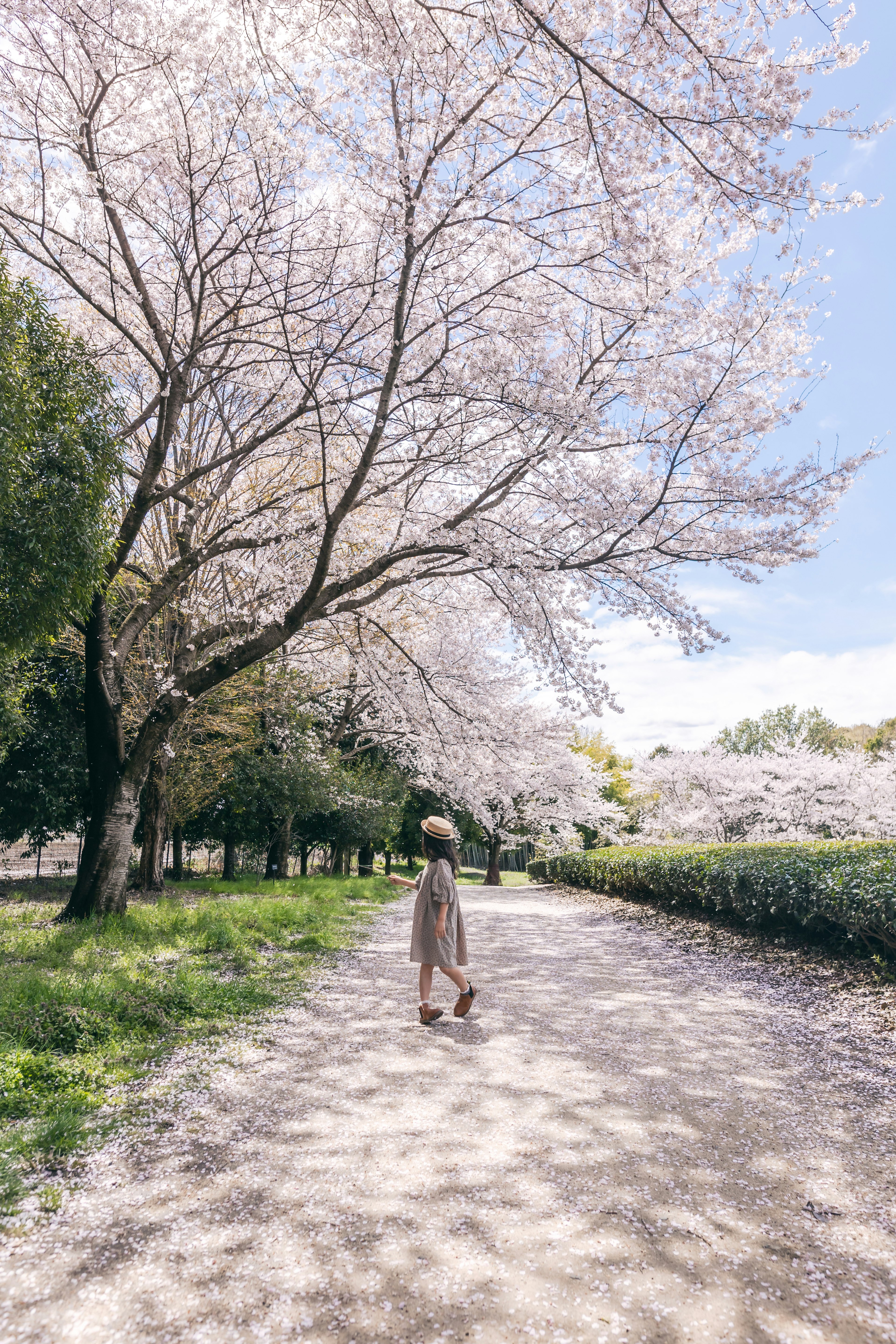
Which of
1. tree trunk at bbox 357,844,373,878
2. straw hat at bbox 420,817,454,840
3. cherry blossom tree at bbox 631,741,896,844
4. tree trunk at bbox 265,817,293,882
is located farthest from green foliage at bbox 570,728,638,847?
straw hat at bbox 420,817,454,840

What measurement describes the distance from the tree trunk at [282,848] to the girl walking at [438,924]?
35.1 feet

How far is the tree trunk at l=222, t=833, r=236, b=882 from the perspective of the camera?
640 inches

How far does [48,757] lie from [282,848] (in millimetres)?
5349

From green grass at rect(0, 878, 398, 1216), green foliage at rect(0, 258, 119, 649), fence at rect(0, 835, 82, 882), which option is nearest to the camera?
green grass at rect(0, 878, 398, 1216)

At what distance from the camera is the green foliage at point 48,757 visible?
12.7m

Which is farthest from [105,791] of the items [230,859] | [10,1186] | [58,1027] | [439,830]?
[230,859]

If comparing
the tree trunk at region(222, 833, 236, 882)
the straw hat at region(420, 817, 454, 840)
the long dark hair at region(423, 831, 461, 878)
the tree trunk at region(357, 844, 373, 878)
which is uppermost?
the straw hat at region(420, 817, 454, 840)

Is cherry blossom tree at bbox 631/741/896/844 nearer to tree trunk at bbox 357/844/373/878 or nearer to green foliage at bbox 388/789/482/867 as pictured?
green foliage at bbox 388/789/482/867

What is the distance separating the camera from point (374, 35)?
5.08m

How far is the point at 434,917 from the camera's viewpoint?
16.5ft

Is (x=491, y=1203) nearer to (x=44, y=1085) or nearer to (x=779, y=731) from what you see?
(x=44, y=1085)

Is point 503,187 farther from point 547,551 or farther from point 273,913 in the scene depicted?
point 273,913

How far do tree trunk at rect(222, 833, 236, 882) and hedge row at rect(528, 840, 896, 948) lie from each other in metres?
9.36

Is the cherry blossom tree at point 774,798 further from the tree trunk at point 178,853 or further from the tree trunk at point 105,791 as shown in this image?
the tree trunk at point 105,791
